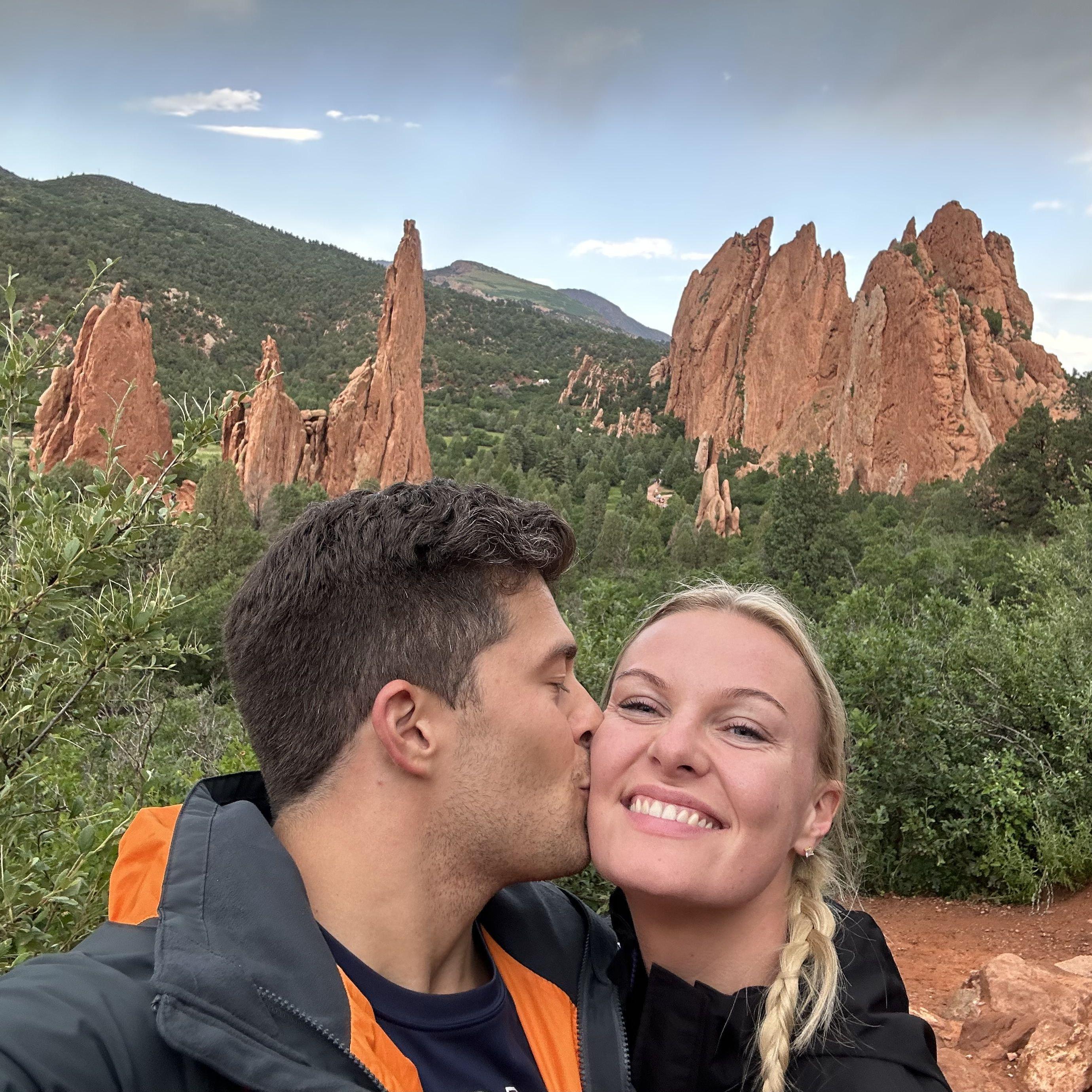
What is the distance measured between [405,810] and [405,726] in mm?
156

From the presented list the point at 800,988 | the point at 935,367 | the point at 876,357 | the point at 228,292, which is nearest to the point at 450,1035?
the point at 800,988

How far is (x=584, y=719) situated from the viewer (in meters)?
2.07

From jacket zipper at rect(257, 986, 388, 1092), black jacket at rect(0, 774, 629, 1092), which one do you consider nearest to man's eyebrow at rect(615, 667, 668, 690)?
black jacket at rect(0, 774, 629, 1092)

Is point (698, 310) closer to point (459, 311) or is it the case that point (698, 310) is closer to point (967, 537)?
point (459, 311)

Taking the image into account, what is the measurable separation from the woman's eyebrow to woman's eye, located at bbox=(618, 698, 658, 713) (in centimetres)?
17

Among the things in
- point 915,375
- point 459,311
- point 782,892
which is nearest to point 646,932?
point 782,892

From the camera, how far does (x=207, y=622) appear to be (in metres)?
22.5

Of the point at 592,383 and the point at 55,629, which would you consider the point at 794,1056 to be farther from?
the point at 592,383

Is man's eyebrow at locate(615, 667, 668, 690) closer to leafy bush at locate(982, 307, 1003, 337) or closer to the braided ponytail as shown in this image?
the braided ponytail

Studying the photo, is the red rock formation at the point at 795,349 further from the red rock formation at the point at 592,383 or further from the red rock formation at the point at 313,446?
the red rock formation at the point at 313,446

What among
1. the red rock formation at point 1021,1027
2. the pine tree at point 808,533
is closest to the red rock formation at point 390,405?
the pine tree at point 808,533

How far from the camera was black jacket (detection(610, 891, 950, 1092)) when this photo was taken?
1.71 meters

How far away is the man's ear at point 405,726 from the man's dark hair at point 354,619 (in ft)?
0.09

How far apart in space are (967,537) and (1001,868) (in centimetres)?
2209
